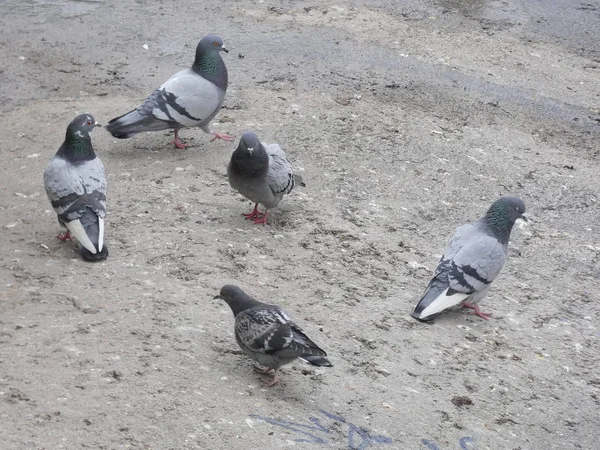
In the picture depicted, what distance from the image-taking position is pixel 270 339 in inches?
176

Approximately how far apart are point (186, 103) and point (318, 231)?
6.00ft

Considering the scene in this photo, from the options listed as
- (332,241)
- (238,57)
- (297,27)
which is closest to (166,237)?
(332,241)

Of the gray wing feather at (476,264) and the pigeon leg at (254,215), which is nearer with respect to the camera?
the gray wing feather at (476,264)

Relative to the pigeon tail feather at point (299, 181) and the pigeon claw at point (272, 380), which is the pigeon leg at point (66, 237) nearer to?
the pigeon tail feather at point (299, 181)

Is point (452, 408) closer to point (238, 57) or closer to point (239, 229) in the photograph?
point (239, 229)

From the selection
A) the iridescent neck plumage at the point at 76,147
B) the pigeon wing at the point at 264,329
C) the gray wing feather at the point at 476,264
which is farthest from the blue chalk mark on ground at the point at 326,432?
the iridescent neck plumage at the point at 76,147

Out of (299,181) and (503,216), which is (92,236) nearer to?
(299,181)

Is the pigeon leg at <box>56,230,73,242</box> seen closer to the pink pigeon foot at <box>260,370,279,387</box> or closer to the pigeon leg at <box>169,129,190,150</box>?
the pigeon leg at <box>169,129,190,150</box>

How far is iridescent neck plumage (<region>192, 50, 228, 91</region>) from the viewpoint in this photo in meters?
7.78

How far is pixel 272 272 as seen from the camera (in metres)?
5.91

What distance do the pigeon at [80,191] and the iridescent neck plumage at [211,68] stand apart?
6.13 ft

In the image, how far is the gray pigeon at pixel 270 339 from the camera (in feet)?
14.5

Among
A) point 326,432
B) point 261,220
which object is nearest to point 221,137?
point 261,220

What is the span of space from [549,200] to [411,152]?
130cm
